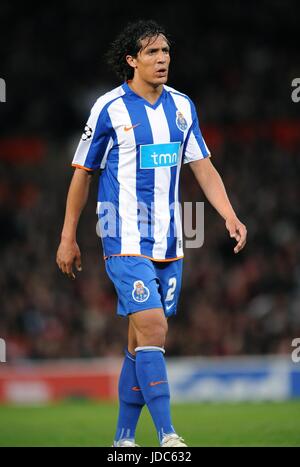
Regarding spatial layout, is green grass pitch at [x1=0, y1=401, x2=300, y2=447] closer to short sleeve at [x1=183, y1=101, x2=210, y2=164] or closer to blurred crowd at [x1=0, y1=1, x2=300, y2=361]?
short sleeve at [x1=183, y1=101, x2=210, y2=164]

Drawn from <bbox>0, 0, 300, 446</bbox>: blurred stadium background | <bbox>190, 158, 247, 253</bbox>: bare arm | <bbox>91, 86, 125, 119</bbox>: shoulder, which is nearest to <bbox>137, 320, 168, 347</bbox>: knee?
<bbox>190, 158, 247, 253</bbox>: bare arm

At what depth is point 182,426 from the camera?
7836 millimetres

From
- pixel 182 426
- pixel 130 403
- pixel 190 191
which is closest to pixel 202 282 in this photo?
pixel 190 191

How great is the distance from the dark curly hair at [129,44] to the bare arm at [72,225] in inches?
27.6

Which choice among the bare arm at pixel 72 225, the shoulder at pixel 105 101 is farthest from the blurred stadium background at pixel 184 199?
Result: the shoulder at pixel 105 101

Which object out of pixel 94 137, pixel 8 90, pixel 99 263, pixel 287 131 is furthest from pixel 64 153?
pixel 94 137

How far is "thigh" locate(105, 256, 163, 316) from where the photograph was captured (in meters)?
5.73

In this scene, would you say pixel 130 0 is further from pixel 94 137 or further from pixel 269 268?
pixel 94 137

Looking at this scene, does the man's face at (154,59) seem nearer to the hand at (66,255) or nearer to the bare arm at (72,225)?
the bare arm at (72,225)

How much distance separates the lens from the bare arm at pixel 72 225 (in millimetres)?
5930

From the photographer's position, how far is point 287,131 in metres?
17.1

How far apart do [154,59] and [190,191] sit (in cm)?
1089

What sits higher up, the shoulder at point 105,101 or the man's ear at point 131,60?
the man's ear at point 131,60

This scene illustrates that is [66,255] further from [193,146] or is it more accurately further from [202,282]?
[202,282]
